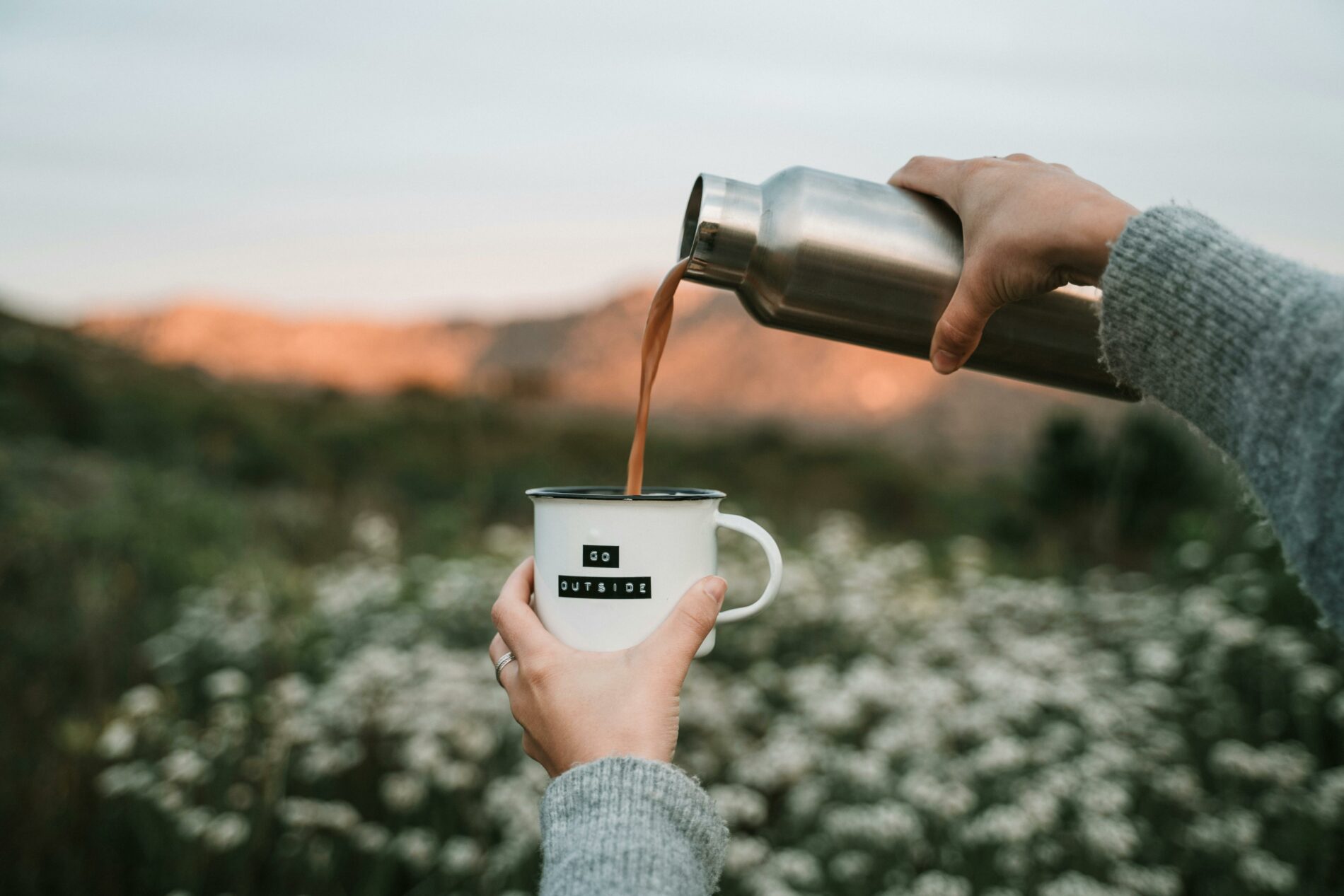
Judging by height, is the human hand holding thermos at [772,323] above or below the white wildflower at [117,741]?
above

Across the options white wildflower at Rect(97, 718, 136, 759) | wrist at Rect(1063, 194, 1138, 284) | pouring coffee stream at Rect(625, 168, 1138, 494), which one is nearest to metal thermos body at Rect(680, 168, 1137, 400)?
pouring coffee stream at Rect(625, 168, 1138, 494)

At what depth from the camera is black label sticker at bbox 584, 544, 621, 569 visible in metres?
0.93

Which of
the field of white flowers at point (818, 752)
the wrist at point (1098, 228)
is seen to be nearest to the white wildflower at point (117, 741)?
the field of white flowers at point (818, 752)

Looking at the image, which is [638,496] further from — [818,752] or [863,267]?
[818,752]

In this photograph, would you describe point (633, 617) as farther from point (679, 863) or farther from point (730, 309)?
point (730, 309)

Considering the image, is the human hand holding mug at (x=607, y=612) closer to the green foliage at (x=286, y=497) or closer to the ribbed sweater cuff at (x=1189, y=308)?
the ribbed sweater cuff at (x=1189, y=308)

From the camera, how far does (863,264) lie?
93 cm

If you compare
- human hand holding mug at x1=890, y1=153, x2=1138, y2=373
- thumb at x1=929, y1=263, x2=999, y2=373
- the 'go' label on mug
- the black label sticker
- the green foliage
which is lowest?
the green foliage

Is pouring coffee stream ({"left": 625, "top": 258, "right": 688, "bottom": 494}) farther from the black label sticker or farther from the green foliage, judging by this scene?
the green foliage

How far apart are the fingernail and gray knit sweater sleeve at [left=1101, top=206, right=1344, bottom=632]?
18 centimetres

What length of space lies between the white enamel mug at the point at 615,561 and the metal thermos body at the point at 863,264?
0.24m

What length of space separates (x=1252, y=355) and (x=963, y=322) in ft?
0.93

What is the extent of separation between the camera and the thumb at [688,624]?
2.92 ft

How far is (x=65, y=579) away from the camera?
14.3ft
